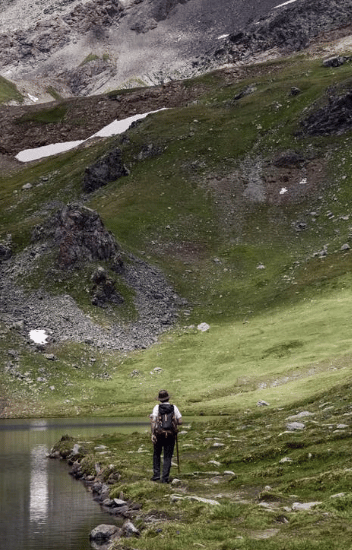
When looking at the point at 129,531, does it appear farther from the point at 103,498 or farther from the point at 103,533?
the point at 103,498

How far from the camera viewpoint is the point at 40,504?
118 feet

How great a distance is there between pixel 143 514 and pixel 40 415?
207 ft

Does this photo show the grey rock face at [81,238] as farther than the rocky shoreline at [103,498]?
Yes

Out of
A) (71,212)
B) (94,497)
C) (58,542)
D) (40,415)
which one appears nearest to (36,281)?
(71,212)

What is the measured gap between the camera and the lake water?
95.1 feet

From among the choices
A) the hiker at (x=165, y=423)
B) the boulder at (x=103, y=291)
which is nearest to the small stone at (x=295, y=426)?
the hiker at (x=165, y=423)

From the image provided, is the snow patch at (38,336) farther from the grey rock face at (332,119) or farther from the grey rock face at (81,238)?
the grey rock face at (332,119)

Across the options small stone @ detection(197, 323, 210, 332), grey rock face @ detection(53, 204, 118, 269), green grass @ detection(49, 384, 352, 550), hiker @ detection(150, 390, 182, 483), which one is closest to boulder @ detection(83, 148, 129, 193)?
grey rock face @ detection(53, 204, 118, 269)

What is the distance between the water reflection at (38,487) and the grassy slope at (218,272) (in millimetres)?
28729

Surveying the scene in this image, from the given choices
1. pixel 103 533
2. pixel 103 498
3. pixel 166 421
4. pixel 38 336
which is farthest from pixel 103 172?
pixel 103 533

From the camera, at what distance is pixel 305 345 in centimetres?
10338

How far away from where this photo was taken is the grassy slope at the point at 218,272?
96625 millimetres

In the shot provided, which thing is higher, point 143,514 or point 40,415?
point 143,514

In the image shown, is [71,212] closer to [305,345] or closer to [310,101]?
[305,345]
